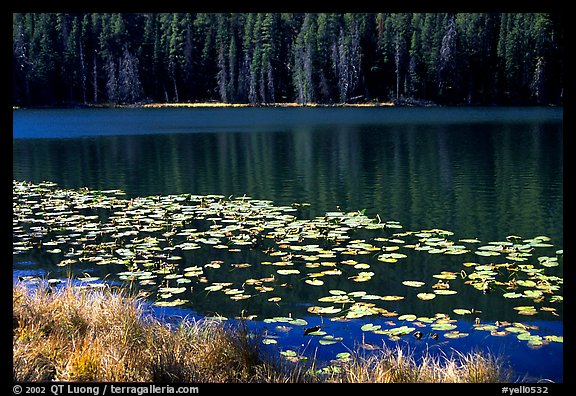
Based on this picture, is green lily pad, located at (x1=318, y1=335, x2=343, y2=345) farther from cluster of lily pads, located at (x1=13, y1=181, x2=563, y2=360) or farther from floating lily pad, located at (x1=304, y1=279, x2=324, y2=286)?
floating lily pad, located at (x1=304, y1=279, x2=324, y2=286)

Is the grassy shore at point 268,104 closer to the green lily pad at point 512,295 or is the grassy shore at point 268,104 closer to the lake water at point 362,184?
the lake water at point 362,184

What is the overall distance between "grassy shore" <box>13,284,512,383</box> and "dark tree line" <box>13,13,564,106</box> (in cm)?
7741

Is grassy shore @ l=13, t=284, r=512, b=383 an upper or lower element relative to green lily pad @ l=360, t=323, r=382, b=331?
upper

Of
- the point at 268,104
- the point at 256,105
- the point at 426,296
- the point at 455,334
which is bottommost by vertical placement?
the point at 455,334

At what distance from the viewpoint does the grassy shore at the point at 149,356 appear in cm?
477

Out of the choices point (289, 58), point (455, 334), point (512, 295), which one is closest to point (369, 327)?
point (455, 334)

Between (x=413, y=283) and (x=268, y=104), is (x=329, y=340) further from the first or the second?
(x=268, y=104)

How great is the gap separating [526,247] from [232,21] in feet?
290

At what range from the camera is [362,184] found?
17.8 m

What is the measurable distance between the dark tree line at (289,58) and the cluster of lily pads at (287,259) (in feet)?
234

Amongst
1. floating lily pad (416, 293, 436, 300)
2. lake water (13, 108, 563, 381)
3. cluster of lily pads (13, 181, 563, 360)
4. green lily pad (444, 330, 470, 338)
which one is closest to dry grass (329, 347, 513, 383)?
cluster of lily pads (13, 181, 563, 360)

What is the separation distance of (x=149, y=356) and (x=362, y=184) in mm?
13202

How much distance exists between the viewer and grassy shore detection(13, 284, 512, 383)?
4.77 meters
